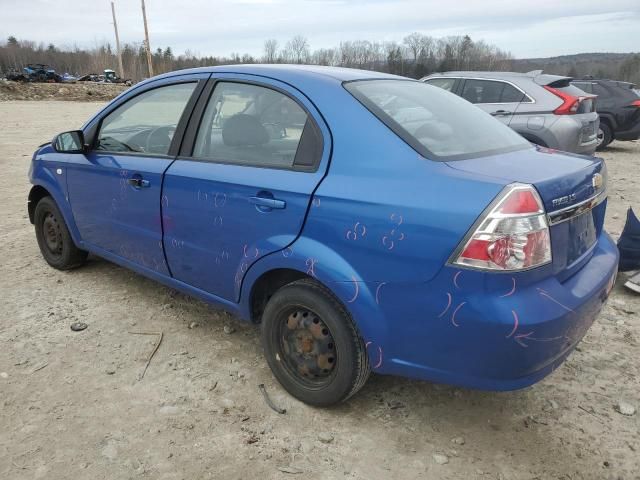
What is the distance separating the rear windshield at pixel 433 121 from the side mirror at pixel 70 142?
7.07ft

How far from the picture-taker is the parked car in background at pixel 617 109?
11836 mm

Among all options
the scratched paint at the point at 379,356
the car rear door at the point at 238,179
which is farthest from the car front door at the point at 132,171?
the scratched paint at the point at 379,356

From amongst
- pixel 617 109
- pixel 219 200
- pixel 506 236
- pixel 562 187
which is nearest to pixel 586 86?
pixel 617 109

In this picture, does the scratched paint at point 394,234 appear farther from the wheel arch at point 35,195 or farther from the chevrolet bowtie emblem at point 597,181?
the wheel arch at point 35,195

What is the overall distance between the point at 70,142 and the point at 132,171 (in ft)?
2.85

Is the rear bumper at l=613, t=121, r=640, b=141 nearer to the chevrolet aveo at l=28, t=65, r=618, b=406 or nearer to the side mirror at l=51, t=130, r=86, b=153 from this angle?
the chevrolet aveo at l=28, t=65, r=618, b=406

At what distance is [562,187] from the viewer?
7.25ft

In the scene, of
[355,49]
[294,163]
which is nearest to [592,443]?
[294,163]

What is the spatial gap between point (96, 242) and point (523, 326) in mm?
3167

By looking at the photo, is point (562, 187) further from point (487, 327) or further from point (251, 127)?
point (251, 127)

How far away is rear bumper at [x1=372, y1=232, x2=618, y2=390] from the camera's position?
2.02 metres

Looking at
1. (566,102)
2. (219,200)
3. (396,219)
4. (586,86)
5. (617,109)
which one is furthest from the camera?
(586,86)

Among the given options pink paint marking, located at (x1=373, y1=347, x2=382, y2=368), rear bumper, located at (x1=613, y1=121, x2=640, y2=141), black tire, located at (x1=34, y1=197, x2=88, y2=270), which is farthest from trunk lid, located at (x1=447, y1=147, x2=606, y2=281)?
rear bumper, located at (x1=613, y1=121, x2=640, y2=141)

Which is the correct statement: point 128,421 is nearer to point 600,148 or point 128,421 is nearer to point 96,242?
point 96,242
